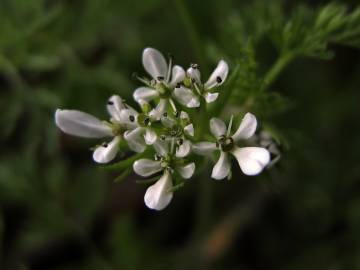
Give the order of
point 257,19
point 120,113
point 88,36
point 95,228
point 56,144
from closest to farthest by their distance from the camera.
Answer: point 120,113
point 257,19
point 56,144
point 88,36
point 95,228

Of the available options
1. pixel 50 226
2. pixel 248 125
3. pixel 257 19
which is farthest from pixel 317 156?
pixel 50 226

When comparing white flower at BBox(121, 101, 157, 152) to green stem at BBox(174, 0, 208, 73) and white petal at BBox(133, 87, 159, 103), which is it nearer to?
white petal at BBox(133, 87, 159, 103)

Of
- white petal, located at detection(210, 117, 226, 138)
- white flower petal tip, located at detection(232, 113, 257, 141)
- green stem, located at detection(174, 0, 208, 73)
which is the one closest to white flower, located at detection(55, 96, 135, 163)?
white petal, located at detection(210, 117, 226, 138)

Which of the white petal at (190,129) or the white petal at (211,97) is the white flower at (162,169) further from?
the white petal at (211,97)

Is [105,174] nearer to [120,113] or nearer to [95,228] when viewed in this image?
[95,228]

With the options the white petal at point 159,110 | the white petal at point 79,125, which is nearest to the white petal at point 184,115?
the white petal at point 159,110

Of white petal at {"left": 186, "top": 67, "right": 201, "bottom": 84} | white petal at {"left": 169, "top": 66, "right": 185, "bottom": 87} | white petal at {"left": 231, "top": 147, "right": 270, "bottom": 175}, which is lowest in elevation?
white petal at {"left": 231, "top": 147, "right": 270, "bottom": 175}
